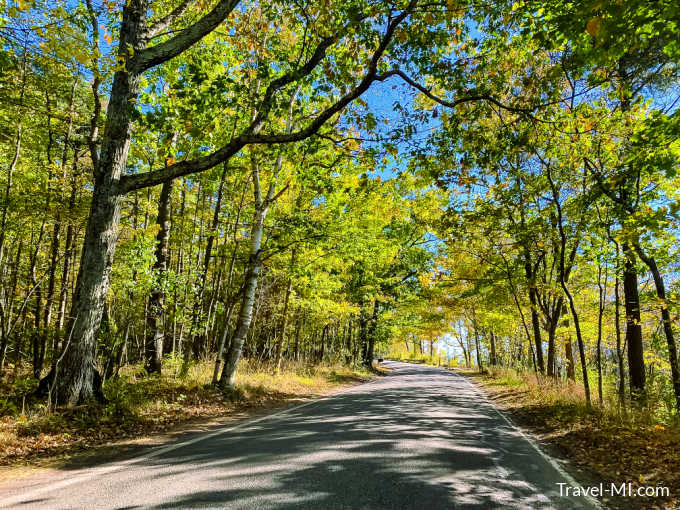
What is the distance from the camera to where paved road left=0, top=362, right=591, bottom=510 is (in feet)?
11.3

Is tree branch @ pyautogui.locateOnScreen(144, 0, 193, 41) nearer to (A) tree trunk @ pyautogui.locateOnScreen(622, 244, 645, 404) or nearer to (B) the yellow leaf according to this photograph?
(B) the yellow leaf

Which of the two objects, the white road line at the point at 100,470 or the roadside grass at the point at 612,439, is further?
the roadside grass at the point at 612,439

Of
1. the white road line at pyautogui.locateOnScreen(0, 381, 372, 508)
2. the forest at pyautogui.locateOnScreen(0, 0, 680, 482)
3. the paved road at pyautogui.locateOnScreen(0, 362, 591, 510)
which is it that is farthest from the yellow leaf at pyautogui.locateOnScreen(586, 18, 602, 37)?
the white road line at pyautogui.locateOnScreen(0, 381, 372, 508)

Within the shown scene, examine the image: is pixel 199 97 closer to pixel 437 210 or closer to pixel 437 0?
pixel 437 0

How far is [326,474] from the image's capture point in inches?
163

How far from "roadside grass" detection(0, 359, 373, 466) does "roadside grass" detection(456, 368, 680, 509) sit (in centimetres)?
701

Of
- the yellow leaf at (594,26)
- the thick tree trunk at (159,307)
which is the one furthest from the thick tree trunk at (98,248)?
the yellow leaf at (594,26)

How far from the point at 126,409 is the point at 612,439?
Result: 29.1ft

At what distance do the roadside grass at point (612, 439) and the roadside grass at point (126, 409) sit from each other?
7006 millimetres

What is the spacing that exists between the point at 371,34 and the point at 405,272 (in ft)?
66.8

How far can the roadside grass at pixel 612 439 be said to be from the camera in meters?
4.68

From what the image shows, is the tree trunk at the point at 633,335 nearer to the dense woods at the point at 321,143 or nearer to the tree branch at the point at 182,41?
the dense woods at the point at 321,143

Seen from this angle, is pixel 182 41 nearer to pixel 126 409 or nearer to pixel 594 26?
pixel 594 26

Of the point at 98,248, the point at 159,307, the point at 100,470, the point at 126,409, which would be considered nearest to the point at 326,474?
the point at 100,470
